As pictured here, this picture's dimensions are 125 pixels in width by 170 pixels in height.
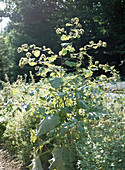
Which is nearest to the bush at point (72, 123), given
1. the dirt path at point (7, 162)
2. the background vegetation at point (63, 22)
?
the dirt path at point (7, 162)

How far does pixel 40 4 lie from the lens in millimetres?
17688

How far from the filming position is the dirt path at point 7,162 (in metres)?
3.07

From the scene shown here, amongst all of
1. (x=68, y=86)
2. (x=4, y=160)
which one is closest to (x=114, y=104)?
(x=68, y=86)

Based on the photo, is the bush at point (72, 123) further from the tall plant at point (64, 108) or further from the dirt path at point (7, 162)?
the dirt path at point (7, 162)

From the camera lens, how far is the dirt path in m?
3.07

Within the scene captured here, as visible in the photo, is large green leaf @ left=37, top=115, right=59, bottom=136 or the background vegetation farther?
the background vegetation

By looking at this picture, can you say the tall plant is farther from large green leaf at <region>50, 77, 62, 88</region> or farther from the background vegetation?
the background vegetation

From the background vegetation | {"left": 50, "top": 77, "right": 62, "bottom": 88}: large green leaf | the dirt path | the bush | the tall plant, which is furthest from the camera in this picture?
the background vegetation

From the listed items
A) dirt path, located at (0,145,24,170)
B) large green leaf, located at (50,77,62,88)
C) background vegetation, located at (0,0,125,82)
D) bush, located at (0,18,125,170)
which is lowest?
dirt path, located at (0,145,24,170)

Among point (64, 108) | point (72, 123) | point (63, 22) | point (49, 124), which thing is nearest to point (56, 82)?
point (64, 108)

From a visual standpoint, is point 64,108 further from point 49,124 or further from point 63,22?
point 63,22

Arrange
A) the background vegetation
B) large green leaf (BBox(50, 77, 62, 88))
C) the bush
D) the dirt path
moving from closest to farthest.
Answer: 1. the bush
2. large green leaf (BBox(50, 77, 62, 88))
3. the dirt path
4. the background vegetation

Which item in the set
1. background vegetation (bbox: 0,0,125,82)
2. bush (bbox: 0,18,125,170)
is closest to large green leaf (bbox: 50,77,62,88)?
bush (bbox: 0,18,125,170)

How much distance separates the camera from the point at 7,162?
329cm
